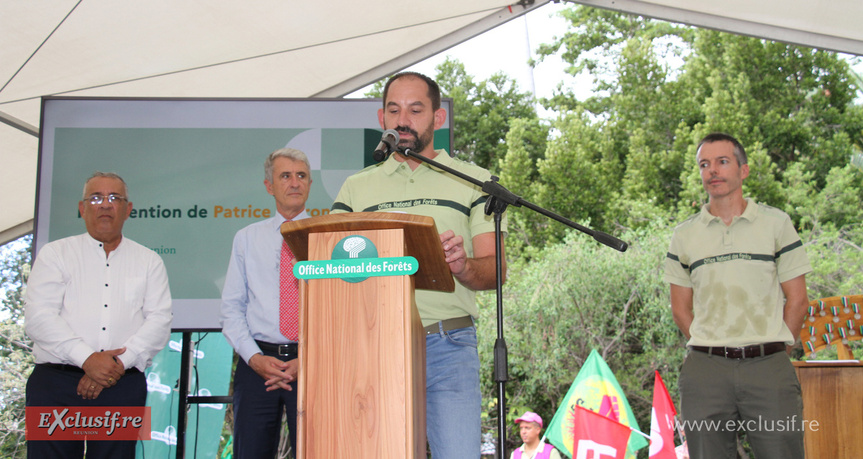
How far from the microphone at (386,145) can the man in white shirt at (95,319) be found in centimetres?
186

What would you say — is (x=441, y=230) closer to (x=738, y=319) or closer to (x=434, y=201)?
(x=434, y=201)

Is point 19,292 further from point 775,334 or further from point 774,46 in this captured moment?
point 774,46

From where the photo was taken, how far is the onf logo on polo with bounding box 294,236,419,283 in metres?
1.58

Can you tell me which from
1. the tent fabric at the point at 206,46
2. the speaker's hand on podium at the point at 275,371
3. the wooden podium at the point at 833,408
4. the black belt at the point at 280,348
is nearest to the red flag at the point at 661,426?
the wooden podium at the point at 833,408

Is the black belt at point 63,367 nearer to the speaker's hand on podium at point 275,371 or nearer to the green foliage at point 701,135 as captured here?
the speaker's hand on podium at point 275,371

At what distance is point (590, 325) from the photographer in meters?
10.6

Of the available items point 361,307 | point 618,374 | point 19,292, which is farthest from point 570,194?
point 361,307

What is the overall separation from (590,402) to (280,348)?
5712 millimetres

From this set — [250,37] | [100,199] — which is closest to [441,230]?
[100,199]

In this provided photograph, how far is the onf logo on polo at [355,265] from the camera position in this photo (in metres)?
1.58

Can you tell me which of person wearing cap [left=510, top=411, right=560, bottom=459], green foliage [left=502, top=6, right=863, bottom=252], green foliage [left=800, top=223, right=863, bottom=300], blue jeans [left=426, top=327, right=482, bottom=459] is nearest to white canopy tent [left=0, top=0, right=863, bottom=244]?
blue jeans [left=426, top=327, right=482, bottom=459]

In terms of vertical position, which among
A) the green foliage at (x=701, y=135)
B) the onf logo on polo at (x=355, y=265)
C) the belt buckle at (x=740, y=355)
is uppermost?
the green foliage at (x=701, y=135)

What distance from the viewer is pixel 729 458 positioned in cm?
308

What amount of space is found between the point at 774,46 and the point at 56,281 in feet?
47.2
